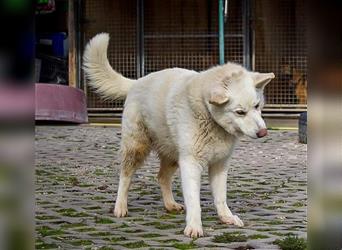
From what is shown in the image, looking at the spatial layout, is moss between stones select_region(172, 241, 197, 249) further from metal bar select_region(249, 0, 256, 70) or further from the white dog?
metal bar select_region(249, 0, 256, 70)

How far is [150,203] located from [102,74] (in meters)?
1.11

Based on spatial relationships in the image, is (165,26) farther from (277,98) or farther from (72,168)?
(72,168)

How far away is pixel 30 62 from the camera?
0.76 metres

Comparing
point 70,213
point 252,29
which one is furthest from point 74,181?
point 252,29

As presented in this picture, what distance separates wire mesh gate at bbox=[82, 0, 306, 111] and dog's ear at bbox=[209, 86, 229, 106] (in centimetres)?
851

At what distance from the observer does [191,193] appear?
4.38 m

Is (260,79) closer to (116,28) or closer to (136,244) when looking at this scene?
(136,244)

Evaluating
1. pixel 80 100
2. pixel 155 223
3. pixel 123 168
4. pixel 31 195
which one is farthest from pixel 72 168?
pixel 31 195

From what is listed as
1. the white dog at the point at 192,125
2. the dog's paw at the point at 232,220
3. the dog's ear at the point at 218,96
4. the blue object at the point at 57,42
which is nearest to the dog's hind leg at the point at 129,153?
the white dog at the point at 192,125

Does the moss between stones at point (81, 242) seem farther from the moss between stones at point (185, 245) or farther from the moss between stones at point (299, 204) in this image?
the moss between stones at point (299, 204)

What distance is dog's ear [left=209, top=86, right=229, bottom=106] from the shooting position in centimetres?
426

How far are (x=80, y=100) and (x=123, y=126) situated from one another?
1.68 metres

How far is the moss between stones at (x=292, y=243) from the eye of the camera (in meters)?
3.64

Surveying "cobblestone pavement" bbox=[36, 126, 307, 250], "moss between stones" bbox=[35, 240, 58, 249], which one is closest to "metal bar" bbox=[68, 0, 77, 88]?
"cobblestone pavement" bbox=[36, 126, 307, 250]
